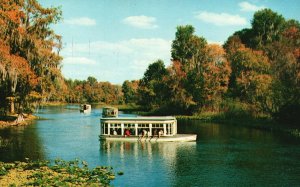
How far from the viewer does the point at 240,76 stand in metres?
88.2

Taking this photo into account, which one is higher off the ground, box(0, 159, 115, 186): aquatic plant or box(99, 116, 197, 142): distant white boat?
box(99, 116, 197, 142): distant white boat

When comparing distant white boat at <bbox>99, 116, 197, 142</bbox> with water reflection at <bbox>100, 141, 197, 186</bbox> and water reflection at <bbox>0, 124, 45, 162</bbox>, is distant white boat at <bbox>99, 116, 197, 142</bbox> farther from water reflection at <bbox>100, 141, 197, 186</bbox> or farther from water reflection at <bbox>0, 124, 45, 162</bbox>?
water reflection at <bbox>0, 124, 45, 162</bbox>

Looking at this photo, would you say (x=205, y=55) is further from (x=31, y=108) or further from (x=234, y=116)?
(x=31, y=108)

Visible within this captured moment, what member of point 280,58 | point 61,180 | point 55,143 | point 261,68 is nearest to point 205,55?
point 261,68

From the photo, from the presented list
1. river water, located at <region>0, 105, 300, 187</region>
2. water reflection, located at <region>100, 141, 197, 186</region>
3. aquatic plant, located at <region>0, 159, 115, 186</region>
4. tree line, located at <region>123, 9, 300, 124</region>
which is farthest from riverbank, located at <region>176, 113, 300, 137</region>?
aquatic plant, located at <region>0, 159, 115, 186</region>

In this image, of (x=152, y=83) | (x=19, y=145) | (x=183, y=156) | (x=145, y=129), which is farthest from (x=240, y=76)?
(x=19, y=145)

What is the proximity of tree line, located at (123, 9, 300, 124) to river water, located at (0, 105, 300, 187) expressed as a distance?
1194 centimetres

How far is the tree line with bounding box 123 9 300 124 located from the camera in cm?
6688

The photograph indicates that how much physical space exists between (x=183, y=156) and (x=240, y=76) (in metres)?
53.2

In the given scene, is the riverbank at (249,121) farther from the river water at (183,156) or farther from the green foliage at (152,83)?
the green foliage at (152,83)

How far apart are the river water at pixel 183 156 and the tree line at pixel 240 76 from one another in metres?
11.9

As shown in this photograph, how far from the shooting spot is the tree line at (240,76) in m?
66.9

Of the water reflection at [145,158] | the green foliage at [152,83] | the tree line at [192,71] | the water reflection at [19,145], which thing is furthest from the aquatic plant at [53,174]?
the green foliage at [152,83]

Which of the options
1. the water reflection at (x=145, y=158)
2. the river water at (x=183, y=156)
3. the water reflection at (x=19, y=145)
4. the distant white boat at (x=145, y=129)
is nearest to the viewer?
the water reflection at (x=145, y=158)
